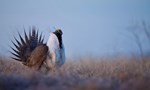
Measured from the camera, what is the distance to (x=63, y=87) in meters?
6.06

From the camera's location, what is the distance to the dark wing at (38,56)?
9539mm

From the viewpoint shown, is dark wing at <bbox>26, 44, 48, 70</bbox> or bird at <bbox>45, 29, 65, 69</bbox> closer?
dark wing at <bbox>26, 44, 48, 70</bbox>

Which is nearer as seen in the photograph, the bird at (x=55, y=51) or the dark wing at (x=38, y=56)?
the dark wing at (x=38, y=56)

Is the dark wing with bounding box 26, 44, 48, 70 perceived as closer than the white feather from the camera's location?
Yes

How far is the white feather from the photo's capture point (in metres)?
9.67

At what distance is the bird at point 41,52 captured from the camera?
9648 mm

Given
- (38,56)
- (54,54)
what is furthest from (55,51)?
(38,56)

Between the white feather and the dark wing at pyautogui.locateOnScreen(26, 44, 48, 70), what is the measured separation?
0.16m

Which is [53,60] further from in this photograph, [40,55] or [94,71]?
[94,71]

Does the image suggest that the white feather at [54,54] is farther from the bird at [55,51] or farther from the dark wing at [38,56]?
the dark wing at [38,56]

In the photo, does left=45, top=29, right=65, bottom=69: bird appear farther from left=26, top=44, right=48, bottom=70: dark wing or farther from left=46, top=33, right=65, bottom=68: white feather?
left=26, top=44, right=48, bottom=70: dark wing

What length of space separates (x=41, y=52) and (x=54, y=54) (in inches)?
13.8

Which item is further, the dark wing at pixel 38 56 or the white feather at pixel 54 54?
the white feather at pixel 54 54

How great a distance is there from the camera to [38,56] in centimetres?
961
